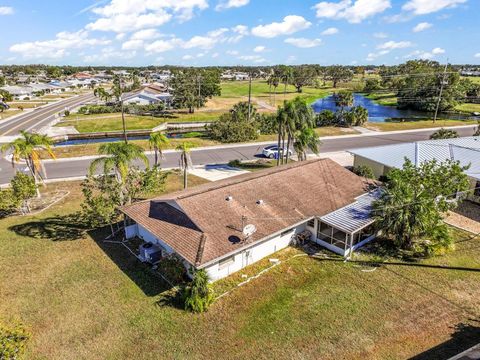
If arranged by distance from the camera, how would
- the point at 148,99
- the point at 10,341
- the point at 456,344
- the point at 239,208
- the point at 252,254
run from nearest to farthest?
the point at 10,341 → the point at 456,344 → the point at 252,254 → the point at 239,208 → the point at 148,99

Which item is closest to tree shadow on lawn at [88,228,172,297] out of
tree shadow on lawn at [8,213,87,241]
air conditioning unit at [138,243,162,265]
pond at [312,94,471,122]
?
air conditioning unit at [138,243,162,265]

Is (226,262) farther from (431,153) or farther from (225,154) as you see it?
(225,154)

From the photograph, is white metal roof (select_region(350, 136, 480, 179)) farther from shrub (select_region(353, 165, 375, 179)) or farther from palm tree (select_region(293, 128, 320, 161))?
palm tree (select_region(293, 128, 320, 161))

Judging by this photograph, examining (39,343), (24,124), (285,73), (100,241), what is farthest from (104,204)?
(285,73)

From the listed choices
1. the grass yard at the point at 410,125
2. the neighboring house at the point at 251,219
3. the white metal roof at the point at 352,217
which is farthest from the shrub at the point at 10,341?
the grass yard at the point at 410,125

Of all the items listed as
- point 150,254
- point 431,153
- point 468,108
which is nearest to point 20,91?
point 150,254

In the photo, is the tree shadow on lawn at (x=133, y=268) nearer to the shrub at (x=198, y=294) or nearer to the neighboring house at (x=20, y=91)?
the shrub at (x=198, y=294)
